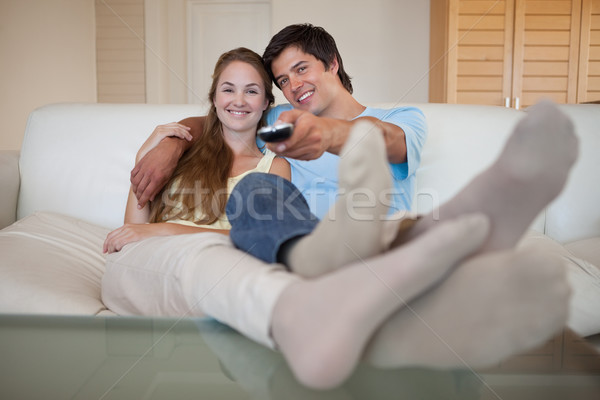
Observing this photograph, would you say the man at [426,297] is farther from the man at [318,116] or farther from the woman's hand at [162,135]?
the woman's hand at [162,135]

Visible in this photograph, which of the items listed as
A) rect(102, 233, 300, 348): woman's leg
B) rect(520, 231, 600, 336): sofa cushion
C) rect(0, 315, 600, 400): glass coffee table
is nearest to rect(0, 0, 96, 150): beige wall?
rect(102, 233, 300, 348): woman's leg

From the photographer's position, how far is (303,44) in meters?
1.35

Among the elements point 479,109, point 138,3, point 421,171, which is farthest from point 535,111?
point 138,3

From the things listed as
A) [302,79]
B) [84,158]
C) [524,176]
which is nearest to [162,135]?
[84,158]

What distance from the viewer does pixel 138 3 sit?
440cm

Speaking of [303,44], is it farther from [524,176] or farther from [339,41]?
[339,41]

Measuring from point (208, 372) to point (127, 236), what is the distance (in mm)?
564

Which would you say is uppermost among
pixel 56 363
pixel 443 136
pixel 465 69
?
pixel 465 69

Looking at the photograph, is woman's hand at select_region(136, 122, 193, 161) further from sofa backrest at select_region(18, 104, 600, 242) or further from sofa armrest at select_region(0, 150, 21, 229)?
sofa armrest at select_region(0, 150, 21, 229)

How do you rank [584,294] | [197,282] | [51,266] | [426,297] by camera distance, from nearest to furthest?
[426,297], [197,282], [584,294], [51,266]

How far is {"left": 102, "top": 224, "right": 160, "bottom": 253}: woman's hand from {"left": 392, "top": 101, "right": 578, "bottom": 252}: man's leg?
72 cm

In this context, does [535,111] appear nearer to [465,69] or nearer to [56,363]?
[56,363]

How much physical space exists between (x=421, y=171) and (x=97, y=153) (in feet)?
3.15

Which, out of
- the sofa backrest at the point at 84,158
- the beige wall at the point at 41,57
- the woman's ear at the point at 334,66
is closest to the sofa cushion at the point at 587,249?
the woman's ear at the point at 334,66
